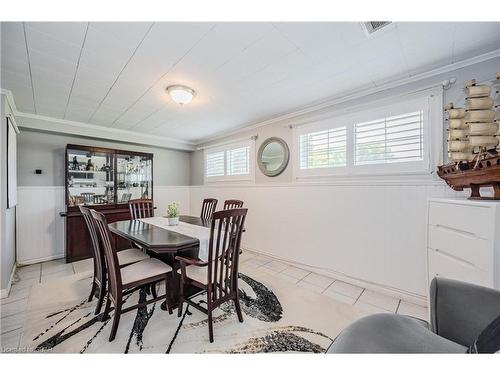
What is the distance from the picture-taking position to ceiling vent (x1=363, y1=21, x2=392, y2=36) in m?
1.44

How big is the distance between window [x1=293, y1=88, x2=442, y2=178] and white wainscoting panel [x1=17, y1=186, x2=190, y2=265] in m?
4.02

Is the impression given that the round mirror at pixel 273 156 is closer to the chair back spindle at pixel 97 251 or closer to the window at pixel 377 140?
the window at pixel 377 140

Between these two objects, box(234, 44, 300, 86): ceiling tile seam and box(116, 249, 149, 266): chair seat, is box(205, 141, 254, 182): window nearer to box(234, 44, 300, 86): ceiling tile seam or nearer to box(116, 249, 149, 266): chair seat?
box(234, 44, 300, 86): ceiling tile seam

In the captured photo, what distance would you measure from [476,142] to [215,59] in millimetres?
2139

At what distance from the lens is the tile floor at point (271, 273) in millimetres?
1830

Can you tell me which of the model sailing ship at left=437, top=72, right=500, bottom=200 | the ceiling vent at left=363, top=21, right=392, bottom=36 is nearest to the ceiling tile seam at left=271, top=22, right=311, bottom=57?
the ceiling vent at left=363, top=21, right=392, bottom=36

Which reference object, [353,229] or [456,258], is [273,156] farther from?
[456,258]

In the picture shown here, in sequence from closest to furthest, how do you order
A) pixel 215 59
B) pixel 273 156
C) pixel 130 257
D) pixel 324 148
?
pixel 215 59, pixel 130 257, pixel 324 148, pixel 273 156

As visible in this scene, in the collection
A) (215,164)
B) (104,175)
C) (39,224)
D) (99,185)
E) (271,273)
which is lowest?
(271,273)

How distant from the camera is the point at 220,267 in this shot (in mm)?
1692

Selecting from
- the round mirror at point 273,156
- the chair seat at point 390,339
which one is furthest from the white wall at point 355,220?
the chair seat at point 390,339

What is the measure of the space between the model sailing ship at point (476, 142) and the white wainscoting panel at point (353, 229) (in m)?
0.42

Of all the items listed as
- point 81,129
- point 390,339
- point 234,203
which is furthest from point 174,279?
point 81,129
